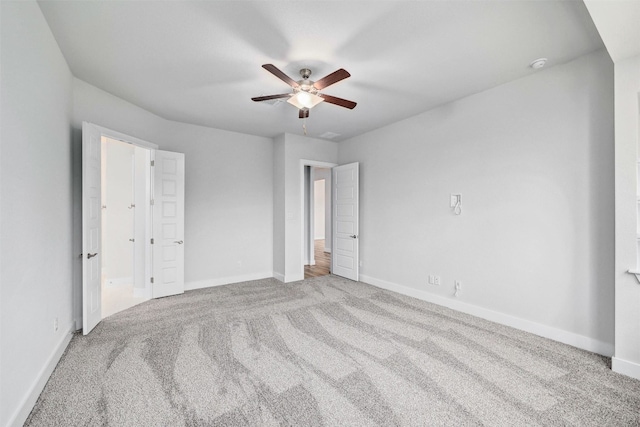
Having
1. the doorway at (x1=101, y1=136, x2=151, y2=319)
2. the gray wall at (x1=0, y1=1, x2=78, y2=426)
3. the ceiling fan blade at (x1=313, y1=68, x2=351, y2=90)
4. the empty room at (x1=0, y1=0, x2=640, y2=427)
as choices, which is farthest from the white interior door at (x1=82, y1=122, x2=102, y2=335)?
the ceiling fan blade at (x1=313, y1=68, x2=351, y2=90)

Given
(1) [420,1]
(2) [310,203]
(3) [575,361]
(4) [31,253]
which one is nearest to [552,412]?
(3) [575,361]

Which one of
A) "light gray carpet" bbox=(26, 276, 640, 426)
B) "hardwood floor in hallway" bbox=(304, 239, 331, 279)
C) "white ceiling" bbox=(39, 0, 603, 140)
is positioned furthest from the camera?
"hardwood floor in hallway" bbox=(304, 239, 331, 279)

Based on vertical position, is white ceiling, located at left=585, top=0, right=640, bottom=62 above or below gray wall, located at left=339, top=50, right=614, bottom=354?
above

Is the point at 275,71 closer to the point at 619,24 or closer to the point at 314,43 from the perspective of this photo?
the point at 314,43

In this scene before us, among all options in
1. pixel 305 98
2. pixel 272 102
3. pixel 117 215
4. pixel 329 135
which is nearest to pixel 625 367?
pixel 305 98

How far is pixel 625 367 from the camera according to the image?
217 cm

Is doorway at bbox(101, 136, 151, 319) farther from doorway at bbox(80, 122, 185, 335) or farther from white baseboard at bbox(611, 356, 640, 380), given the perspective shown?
white baseboard at bbox(611, 356, 640, 380)

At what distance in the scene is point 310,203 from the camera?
6875 millimetres

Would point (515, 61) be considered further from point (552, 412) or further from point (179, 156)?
point (179, 156)

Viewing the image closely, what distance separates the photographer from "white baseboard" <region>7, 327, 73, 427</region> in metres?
1.62

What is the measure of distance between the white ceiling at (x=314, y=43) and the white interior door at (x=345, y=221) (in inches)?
77.4

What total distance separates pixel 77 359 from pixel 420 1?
403 centimetres

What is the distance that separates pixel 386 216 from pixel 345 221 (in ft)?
3.13

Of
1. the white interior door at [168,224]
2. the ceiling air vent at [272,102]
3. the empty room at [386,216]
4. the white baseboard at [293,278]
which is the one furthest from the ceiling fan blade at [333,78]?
the white baseboard at [293,278]
